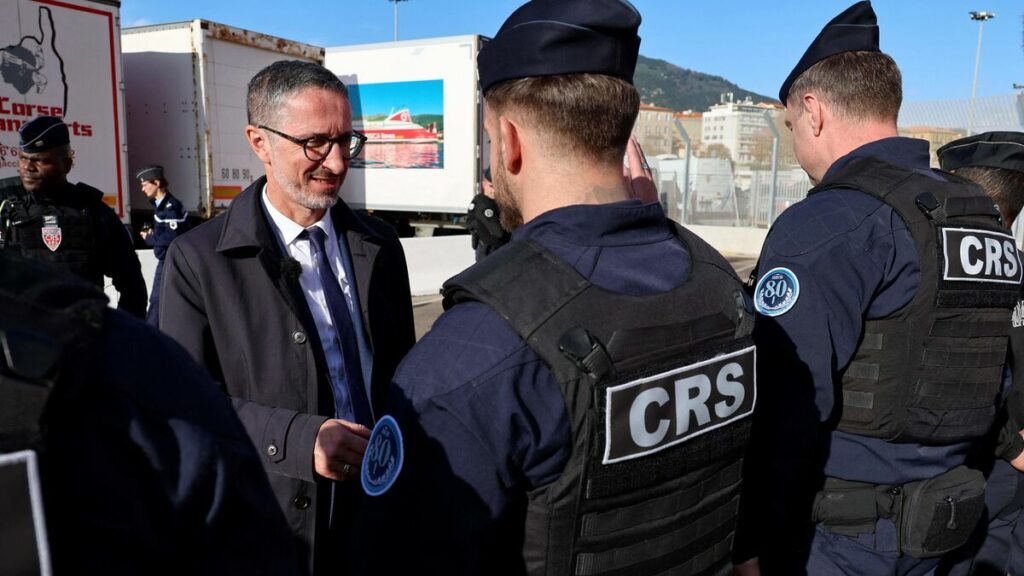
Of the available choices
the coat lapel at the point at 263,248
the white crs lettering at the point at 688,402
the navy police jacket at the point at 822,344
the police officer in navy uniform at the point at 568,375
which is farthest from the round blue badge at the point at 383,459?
the navy police jacket at the point at 822,344

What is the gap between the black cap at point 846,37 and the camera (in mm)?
2225

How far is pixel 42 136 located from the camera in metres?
4.32

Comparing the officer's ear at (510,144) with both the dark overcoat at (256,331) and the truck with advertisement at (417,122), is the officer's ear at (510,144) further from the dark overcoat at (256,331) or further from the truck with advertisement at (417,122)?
the truck with advertisement at (417,122)

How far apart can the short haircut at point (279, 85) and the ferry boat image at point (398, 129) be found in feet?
32.3

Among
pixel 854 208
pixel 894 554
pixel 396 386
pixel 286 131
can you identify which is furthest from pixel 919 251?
pixel 286 131

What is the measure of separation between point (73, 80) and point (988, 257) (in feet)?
29.7

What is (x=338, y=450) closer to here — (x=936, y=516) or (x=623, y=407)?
(x=623, y=407)

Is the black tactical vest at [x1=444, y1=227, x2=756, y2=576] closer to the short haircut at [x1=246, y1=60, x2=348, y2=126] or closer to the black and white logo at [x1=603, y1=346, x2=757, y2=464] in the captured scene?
the black and white logo at [x1=603, y1=346, x2=757, y2=464]

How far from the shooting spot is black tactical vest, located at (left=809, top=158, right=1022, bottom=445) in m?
1.91

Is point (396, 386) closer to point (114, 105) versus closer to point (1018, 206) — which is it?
point (1018, 206)

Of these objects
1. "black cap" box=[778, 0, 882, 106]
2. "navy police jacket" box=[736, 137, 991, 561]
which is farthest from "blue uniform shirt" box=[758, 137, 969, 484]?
"black cap" box=[778, 0, 882, 106]

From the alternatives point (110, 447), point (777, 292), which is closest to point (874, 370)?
point (777, 292)

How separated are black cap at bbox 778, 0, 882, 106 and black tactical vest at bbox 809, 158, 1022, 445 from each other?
0.49 metres

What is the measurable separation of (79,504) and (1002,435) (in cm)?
286
